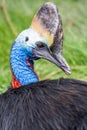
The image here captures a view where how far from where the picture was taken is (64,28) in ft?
26.9

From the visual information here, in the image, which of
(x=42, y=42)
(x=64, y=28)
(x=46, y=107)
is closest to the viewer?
(x=46, y=107)

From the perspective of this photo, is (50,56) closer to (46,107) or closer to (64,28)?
(46,107)

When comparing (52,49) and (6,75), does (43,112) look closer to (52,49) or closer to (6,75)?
(52,49)

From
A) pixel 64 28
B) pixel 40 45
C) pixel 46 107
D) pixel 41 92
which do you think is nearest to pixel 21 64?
pixel 40 45

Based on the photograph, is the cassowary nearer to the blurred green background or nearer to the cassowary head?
the cassowary head

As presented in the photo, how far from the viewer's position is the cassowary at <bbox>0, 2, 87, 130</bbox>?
4.12 m

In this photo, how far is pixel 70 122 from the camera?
13.5ft

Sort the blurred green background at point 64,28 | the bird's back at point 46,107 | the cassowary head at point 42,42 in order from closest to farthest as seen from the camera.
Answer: the bird's back at point 46,107, the cassowary head at point 42,42, the blurred green background at point 64,28

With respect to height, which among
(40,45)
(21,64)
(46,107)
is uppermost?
(40,45)

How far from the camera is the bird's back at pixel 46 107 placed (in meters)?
4.11

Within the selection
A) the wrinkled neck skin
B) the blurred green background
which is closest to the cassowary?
the wrinkled neck skin

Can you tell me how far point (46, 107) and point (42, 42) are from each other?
478 mm

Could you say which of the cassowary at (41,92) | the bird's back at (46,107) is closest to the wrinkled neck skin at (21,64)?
the cassowary at (41,92)

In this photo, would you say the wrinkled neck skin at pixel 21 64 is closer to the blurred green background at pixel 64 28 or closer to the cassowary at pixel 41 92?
the cassowary at pixel 41 92
